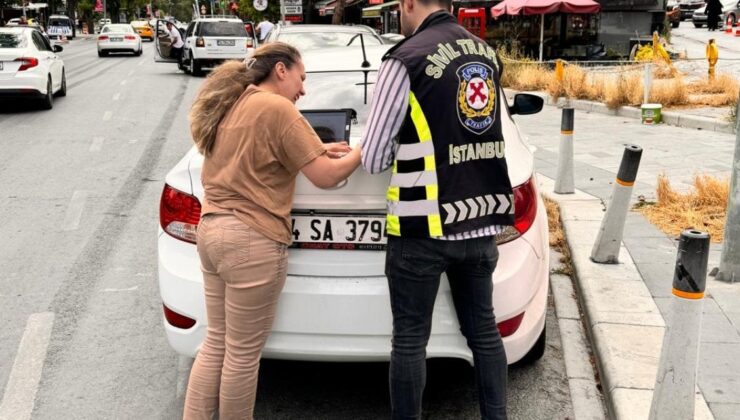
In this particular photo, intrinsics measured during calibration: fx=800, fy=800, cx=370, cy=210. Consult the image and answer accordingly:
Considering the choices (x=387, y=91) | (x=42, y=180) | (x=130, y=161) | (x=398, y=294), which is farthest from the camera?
(x=130, y=161)

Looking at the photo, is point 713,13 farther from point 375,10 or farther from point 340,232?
point 340,232

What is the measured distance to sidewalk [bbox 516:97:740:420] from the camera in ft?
12.3

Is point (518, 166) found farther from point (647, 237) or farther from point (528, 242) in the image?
point (647, 237)

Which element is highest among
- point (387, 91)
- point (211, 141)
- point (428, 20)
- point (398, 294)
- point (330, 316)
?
point (428, 20)

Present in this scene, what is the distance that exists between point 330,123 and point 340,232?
68 centimetres

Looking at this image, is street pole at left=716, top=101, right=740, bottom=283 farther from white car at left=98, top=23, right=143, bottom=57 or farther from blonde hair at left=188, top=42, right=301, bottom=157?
white car at left=98, top=23, right=143, bottom=57

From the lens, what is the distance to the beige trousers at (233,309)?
304cm

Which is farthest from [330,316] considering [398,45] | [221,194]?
[398,45]

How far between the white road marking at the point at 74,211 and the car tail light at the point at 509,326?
4.94 m

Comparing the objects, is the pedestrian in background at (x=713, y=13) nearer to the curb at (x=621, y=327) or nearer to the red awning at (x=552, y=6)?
the red awning at (x=552, y=6)

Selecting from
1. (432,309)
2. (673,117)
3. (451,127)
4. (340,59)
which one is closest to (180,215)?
(432,309)

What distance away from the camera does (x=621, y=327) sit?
4461mm

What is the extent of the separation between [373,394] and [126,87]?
58.6 ft

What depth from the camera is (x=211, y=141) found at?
308 centimetres
